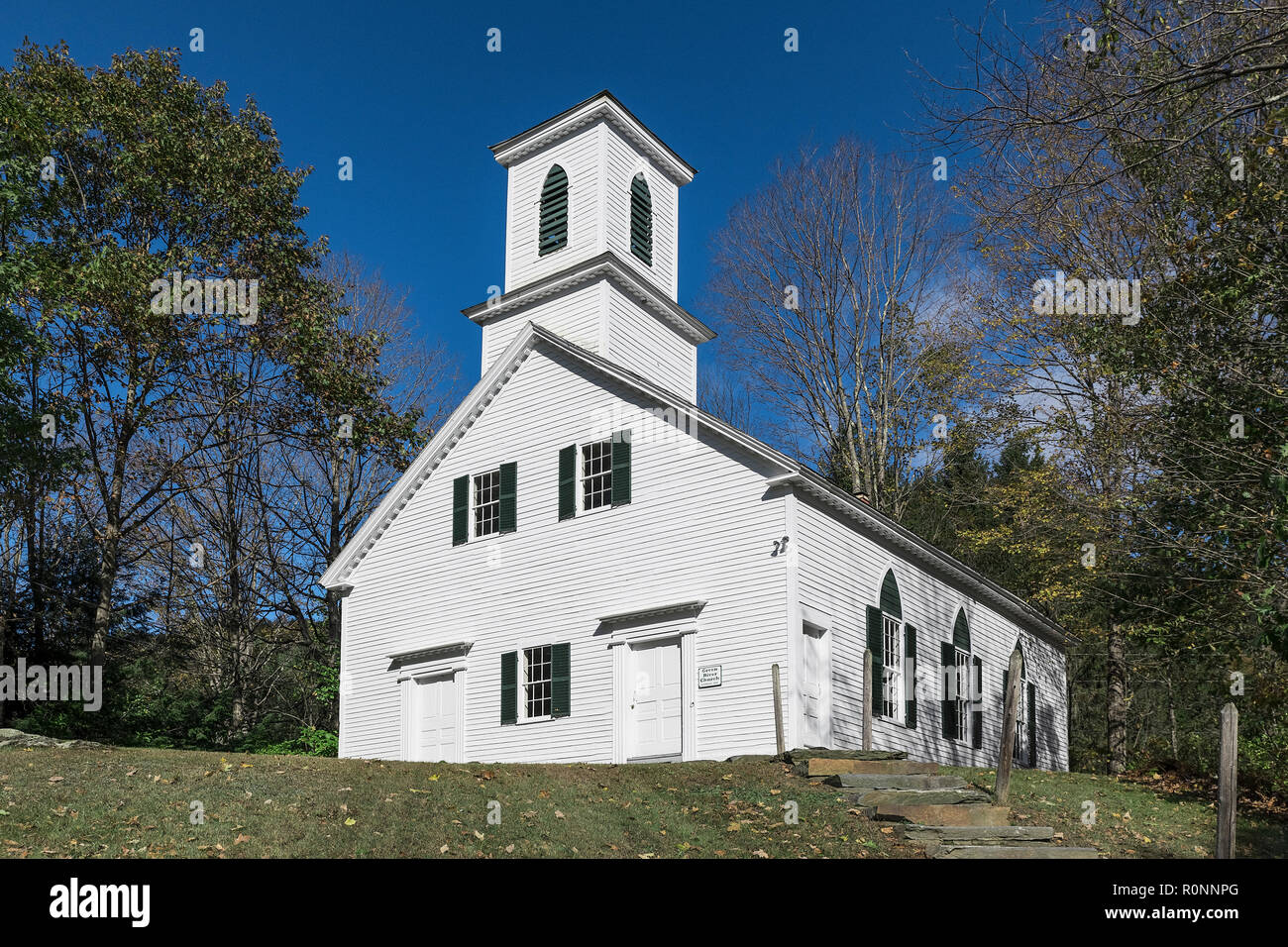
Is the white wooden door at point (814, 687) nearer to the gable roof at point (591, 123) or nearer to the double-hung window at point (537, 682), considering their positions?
the double-hung window at point (537, 682)

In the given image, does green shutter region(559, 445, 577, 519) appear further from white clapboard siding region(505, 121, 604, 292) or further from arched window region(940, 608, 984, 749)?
arched window region(940, 608, 984, 749)

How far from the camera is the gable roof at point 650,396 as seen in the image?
18.4 m

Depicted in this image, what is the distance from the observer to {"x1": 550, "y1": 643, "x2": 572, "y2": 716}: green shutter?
2000cm

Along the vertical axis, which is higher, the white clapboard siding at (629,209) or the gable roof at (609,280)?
the white clapboard siding at (629,209)

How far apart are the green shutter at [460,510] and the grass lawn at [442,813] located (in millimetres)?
7397

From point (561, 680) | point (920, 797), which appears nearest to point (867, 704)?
point (920, 797)

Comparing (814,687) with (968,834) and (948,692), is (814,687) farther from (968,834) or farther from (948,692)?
(948,692)

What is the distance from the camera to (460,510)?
74.2ft

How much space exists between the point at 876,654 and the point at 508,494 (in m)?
7.49

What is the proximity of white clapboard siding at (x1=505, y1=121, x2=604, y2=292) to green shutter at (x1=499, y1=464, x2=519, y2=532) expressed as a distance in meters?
5.14

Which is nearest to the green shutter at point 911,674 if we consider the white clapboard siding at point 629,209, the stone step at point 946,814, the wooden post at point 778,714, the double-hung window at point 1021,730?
the wooden post at point 778,714

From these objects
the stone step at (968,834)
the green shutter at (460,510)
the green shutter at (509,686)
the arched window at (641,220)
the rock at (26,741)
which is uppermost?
the arched window at (641,220)

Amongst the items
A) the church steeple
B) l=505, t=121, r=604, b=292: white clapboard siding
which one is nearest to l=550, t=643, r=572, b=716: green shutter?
the church steeple
